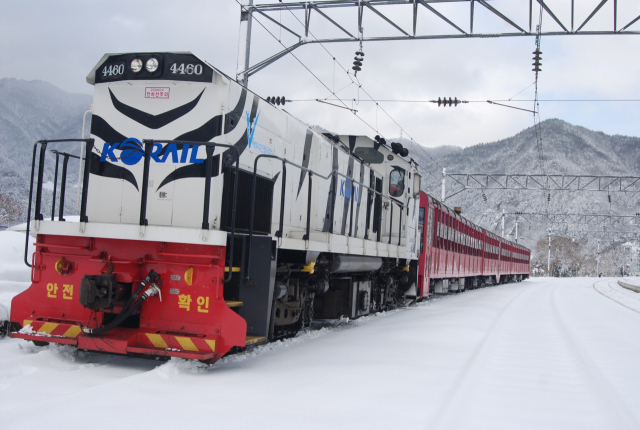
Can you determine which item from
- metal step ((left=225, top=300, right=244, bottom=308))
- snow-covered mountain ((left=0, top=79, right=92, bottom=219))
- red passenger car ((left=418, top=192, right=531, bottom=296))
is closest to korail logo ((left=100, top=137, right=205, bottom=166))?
metal step ((left=225, top=300, right=244, bottom=308))

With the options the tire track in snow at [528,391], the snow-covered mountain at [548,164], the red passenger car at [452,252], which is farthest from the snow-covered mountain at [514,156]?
the tire track in snow at [528,391]

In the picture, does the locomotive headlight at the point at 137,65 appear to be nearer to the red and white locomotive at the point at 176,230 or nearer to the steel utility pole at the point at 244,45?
the red and white locomotive at the point at 176,230

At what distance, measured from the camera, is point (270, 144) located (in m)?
6.19

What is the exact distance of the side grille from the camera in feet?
17.1

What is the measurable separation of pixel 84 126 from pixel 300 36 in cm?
564

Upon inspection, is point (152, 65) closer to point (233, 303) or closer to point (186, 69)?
point (186, 69)

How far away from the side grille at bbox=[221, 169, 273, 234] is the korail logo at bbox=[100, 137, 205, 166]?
374mm

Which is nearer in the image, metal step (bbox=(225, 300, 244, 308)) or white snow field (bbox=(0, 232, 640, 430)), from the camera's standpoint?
white snow field (bbox=(0, 232, 640, 430))

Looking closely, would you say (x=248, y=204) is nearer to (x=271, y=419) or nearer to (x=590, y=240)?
(x=271, y=419)

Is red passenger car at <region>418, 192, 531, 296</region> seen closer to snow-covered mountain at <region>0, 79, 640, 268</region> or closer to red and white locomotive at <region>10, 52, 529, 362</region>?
red and white locomotive at <region>10, 52, 529, 362</region>

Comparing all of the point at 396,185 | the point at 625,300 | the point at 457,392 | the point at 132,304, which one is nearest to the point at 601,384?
the point at 457,392

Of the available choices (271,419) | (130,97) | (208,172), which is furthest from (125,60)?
(271,419)

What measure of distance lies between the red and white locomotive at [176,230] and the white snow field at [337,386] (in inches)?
12.7

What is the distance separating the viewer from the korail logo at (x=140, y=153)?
510 cm
